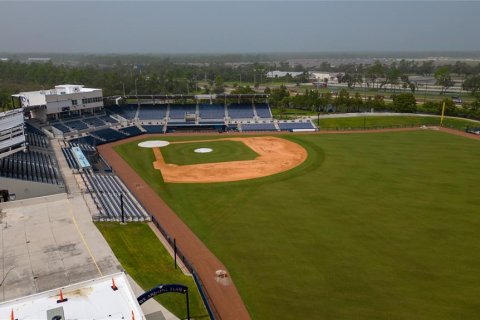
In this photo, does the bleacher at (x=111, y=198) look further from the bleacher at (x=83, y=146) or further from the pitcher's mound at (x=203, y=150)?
the pitcher's mound at (x=203, y=150)

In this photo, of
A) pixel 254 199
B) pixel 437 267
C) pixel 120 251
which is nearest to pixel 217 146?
pixel 254 199

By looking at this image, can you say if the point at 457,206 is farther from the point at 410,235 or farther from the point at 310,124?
the point at 310,124

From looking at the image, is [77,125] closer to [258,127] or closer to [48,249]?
[258,127]

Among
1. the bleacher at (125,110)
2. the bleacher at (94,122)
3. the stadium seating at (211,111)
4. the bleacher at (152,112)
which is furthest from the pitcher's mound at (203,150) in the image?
the bleacher at (125,110)

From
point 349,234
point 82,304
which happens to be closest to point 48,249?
point 82,304

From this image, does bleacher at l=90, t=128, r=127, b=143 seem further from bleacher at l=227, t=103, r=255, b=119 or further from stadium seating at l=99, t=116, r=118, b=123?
bleacher at l=227, t=103, r=255, b=119

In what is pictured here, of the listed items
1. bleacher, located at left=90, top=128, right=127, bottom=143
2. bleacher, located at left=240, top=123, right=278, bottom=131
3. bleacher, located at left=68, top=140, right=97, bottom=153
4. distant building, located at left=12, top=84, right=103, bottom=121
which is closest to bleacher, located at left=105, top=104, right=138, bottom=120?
distant building, located at left=12, top=84, right=103, bottom=121
